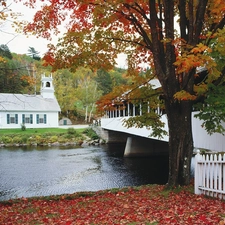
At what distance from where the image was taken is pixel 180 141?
8.11 meters

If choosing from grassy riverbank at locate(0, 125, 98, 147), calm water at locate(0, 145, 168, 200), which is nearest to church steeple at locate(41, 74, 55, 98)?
grassy riverbank at locate(0, 125, 98, 147)

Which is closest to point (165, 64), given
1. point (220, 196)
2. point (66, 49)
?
point (66, 49)

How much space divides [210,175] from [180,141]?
4.86ft

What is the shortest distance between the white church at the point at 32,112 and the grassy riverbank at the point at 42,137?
4.30 m

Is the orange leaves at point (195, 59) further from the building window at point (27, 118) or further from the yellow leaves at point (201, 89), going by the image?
the building window at point (27, 118)

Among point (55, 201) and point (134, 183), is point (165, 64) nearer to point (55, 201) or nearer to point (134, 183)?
point (55, 201)

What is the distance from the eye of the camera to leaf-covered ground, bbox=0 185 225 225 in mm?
5102

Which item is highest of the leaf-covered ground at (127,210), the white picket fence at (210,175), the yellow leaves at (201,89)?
the yellow leaves at (201,89)

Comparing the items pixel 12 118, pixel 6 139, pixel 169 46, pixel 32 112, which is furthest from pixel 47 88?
pixel 169 46

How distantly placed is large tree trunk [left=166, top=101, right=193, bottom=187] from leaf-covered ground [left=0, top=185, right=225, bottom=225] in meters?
0.54

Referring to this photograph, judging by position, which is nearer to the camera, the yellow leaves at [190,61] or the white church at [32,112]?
the yellow leaves at [190,61]

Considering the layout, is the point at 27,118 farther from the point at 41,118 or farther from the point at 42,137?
the point at 42,137

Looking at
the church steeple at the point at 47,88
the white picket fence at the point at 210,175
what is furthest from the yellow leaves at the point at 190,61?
the church steeple at the point at 47,88

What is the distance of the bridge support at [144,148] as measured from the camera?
2694cm
